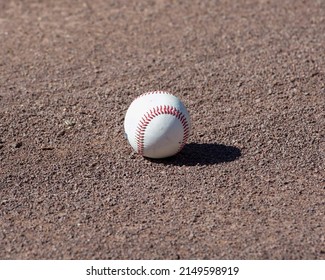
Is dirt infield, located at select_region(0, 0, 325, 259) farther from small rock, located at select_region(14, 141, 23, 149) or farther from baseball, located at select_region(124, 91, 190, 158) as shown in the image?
baseball, located at select_region(124, 91, 190, 158)

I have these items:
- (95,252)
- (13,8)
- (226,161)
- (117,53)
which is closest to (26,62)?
(117,53)

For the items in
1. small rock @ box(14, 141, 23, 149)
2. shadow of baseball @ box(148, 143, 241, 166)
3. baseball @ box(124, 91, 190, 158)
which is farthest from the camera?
small rock @ box(14, 141, 23, 149)

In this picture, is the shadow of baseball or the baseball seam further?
the shadow of baseball

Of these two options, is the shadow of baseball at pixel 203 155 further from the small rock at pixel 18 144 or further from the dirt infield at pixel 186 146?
the small rock at pixel 18 144

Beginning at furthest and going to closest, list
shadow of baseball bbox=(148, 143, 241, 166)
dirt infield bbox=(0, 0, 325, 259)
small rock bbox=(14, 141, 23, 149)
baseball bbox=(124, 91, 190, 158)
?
small rock bbox=(14, 141, 23, 149)
shadow of baseball bbox=(148, 143, 241, 166)
baseball bbox=(124, 91, 190, 158)
dirt infield bbox=(0, 0, 325, 259)

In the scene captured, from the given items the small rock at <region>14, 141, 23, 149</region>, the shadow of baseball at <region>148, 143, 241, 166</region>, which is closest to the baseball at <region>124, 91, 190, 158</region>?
the shadow of baseball at <region>148, 143, 241, 166</region>

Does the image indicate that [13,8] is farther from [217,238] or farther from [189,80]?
[217,238]

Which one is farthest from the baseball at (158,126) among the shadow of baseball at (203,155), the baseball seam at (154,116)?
the shadow of baseball at (203,155)
